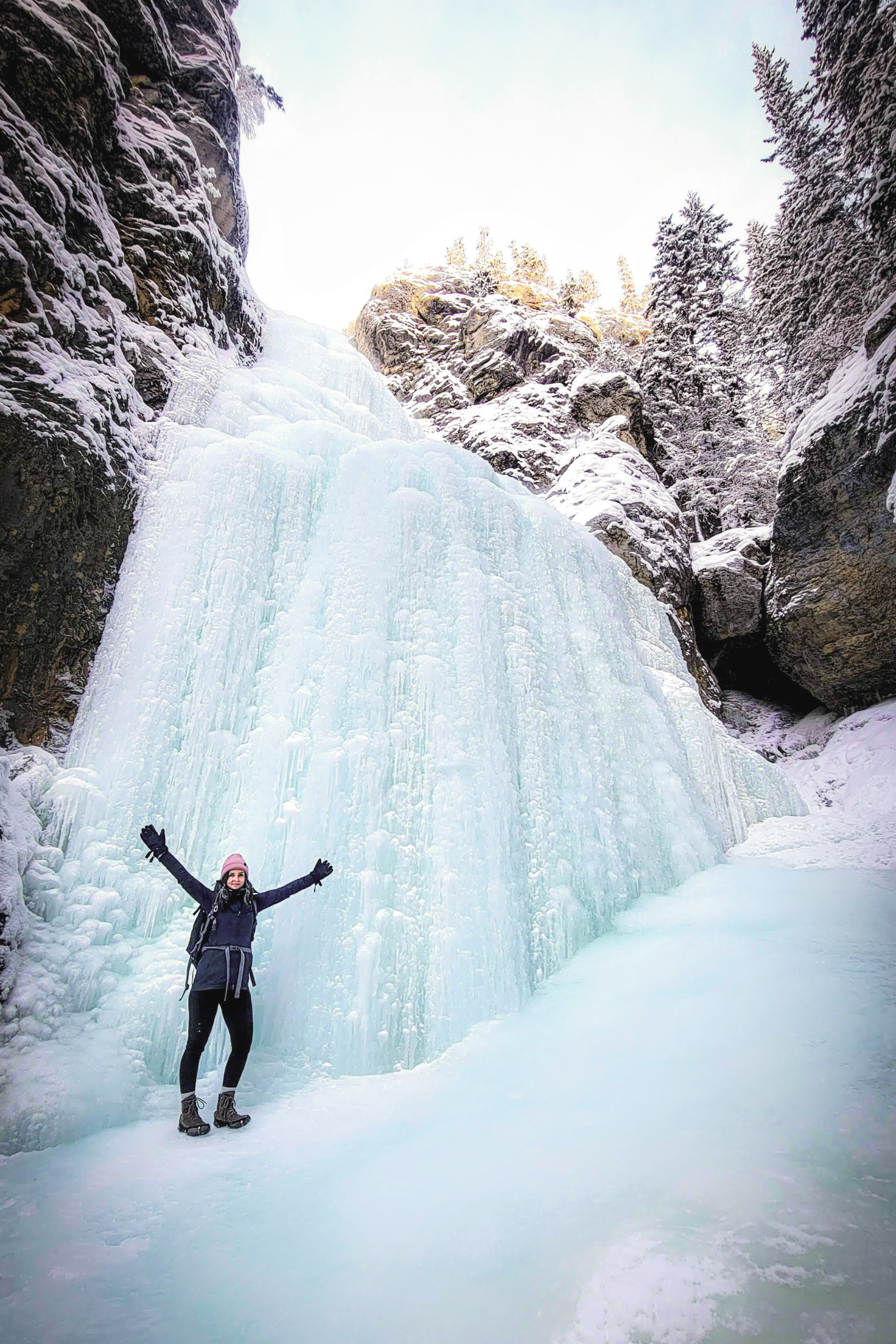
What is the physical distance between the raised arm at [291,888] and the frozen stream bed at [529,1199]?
0.91 metres

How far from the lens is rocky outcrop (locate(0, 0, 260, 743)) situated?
395 centimetres

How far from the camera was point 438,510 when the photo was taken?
5.27m

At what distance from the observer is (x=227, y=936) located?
8.94ft

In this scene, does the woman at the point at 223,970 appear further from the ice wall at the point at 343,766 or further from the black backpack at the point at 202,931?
the ice wall at the point at 343,766

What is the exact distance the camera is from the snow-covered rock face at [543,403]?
9.88 m

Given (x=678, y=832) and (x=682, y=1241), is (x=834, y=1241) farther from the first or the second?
(x=678, y=832)

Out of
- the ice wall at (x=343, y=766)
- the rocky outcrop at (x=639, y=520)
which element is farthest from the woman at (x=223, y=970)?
the rocky outcrop at (x=639, y=520)

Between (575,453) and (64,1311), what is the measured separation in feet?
43.5

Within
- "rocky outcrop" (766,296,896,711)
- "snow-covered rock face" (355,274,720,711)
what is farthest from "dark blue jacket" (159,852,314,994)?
"rocky outcrop" (766,296,896,711)

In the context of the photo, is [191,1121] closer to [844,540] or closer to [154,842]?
[154,842]

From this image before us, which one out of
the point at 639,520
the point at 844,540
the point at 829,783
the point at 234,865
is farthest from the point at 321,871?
the point at 844,540

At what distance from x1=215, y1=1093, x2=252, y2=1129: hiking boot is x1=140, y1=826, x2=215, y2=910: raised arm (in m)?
0.82

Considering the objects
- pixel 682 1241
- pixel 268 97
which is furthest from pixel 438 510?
pixel 268 97

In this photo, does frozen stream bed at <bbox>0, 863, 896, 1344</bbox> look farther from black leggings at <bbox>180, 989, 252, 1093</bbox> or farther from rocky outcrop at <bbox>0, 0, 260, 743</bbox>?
rocky outcrop at <bbox>0, 0, 260, 743</bbox>
